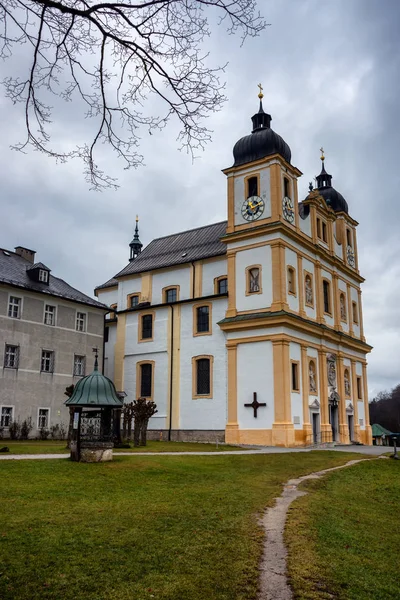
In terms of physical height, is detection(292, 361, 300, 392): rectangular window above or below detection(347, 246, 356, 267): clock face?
below

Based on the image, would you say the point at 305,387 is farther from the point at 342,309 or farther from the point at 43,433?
the point at 43,433

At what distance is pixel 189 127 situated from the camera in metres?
7.37

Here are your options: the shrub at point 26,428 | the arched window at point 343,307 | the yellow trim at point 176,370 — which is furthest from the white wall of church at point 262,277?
the shrub at point 26,428

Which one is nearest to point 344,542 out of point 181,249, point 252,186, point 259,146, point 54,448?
point 54,448

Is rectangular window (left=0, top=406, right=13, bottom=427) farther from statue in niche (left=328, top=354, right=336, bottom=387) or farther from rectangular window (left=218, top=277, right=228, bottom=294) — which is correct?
statue in niche (left=328, top=354, right=336, bottom=387)

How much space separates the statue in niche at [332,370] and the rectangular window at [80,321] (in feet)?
53.4

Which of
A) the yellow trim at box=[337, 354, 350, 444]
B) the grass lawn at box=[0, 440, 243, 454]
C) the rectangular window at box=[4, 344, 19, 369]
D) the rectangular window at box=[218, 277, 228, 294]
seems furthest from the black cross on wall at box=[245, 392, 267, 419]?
the rectangular window at box=[4, 344, 19, 369]

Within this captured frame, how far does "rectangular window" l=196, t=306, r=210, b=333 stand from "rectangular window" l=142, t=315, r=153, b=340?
431 cm

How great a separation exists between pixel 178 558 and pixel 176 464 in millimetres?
10557

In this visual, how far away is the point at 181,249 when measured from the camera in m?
43.1

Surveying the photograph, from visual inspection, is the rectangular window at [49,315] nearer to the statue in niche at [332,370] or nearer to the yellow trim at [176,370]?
the yellow trim at [176,370]

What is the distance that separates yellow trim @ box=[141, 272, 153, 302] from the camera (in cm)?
4225

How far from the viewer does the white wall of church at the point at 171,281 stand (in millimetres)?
40406

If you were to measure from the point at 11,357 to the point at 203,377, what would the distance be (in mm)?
11581
